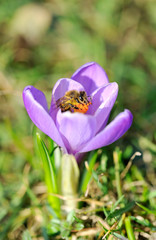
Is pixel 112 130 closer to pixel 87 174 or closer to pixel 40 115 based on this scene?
pixel 40 115

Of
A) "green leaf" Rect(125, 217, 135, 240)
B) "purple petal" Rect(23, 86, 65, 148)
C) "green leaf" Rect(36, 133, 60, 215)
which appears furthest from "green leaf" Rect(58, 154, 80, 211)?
"green leaf" Rect(125, 217, 135, 240)

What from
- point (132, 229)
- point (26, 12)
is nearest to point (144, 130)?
point (132, 229)

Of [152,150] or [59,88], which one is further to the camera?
[152,150]

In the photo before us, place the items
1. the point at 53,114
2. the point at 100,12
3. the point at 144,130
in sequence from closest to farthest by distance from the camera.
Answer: the point at 53,114 < the point at 144,130 < the point at 100,12

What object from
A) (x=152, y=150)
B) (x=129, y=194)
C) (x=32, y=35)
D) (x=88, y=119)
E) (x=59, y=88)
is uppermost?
(x=32, y=35)

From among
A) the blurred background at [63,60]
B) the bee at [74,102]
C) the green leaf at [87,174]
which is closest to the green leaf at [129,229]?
the green leaf at [87,174]

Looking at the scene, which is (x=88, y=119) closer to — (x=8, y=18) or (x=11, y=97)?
(x=11, y=97)

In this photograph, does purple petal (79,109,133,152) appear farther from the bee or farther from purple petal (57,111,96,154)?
the bee
